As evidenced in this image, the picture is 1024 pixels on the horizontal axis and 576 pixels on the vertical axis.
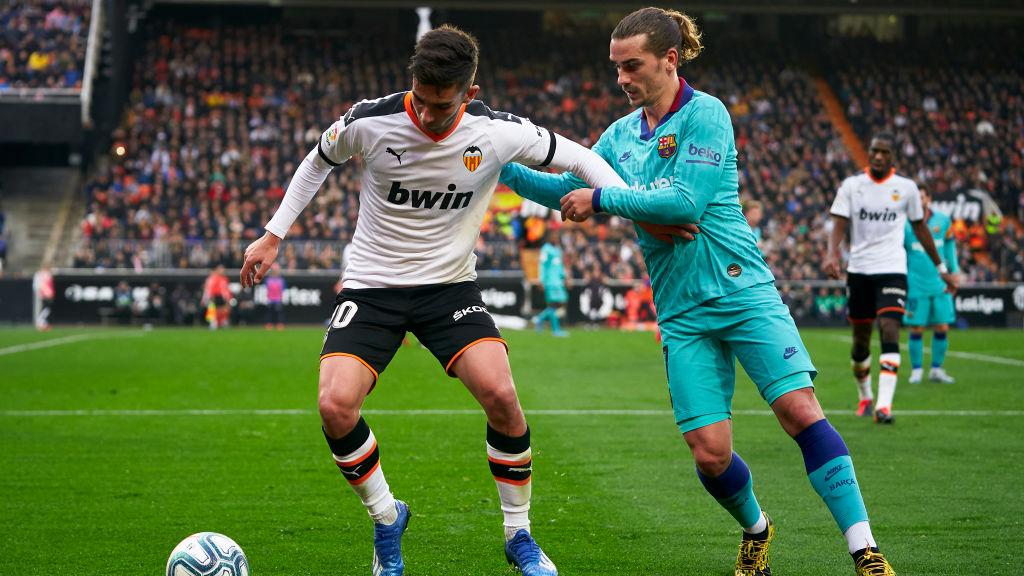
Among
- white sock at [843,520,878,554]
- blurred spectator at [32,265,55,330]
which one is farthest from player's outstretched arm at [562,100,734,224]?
blurred spectator at [32,265,55,330]

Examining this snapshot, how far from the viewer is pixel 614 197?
493 centimetres

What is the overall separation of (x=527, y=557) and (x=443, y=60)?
2182mm

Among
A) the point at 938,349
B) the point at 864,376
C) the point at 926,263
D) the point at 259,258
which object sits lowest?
the point at 938,349

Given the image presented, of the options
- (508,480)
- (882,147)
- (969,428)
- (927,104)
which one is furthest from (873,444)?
(927,104)

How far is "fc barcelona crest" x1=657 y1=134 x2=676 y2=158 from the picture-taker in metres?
5.04

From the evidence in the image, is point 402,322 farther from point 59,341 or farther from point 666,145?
point 59,341

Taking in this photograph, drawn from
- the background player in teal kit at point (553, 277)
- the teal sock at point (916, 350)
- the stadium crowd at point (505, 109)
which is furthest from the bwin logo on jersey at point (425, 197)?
the stadium crowd at point (505, 109)

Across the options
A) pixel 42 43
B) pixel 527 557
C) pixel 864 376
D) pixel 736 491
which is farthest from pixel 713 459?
pixel 42 43

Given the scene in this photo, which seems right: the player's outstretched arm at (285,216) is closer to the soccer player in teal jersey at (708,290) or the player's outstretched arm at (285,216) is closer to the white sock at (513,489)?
the soccer player in teal jersey at (708,290)

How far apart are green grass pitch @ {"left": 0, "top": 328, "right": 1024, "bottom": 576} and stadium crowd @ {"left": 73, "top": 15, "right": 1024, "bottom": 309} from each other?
18.4 m

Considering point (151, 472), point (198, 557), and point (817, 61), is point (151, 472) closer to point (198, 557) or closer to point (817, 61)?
point (198, 557)

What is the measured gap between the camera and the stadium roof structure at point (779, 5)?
138 ft

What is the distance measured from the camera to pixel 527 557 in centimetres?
→ 525

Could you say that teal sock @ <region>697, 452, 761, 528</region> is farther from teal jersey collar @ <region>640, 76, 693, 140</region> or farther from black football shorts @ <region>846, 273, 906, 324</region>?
black football shorts @ <region>846, 273, 906, 324</region>
